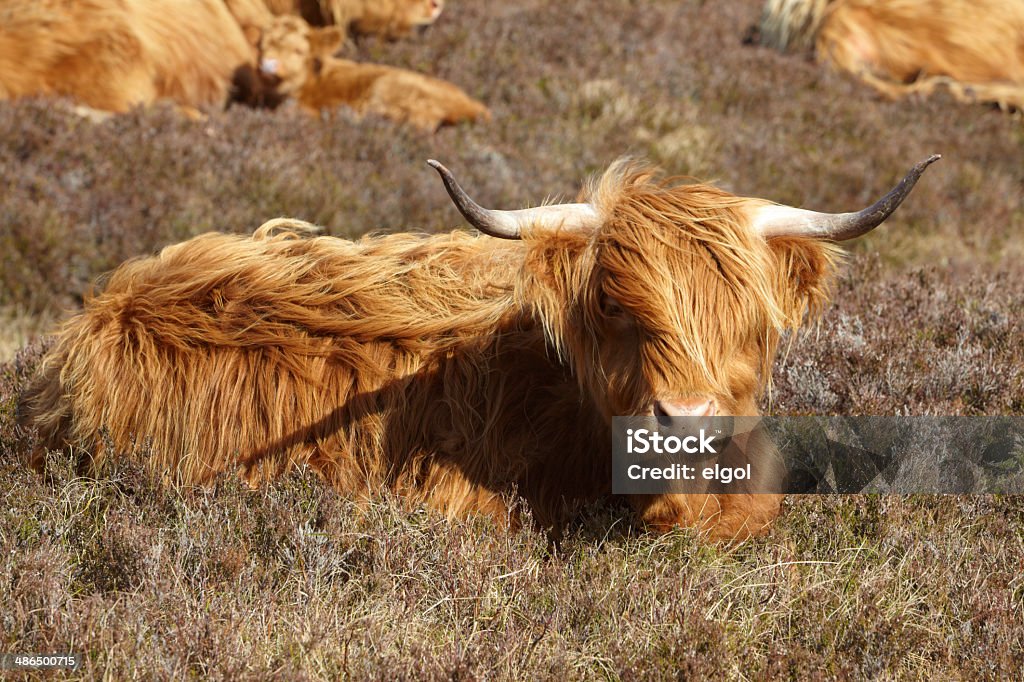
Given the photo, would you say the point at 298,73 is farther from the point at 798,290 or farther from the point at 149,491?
the point at 798,290

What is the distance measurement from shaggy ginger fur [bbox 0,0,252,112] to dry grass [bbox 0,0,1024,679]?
23.7 inches

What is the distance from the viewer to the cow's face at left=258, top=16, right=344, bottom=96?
9273 mm

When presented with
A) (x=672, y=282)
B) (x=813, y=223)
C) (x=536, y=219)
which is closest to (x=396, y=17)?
(x=536, y=219)

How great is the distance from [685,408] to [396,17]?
845cm

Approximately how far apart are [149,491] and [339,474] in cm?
65

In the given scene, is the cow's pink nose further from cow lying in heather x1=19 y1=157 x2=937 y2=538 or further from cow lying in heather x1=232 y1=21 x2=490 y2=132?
cow lying in heather x1=232 y1=21 x2=490 y2=132

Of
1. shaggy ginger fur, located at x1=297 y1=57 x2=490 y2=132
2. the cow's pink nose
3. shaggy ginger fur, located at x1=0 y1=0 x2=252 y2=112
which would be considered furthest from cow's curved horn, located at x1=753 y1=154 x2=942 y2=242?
shaggy ginger fur, located at x1=0 y1=0 x2=252 y2=112

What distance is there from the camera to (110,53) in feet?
28.0

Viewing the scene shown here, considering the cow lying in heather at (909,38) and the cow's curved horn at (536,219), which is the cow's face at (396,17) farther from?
the cow's curved horn at (536,219)

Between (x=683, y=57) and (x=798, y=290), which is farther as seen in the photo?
(x=683, y=57)

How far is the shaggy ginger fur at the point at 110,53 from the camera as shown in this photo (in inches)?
324

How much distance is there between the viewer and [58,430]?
420cm

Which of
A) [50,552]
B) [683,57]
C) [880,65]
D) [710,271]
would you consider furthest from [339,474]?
[880,65]

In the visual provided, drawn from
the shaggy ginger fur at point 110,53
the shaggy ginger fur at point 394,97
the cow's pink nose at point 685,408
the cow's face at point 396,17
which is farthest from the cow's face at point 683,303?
the cow's face at point 396,17
